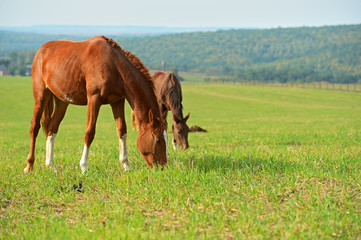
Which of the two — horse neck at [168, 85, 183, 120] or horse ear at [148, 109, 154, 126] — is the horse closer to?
horse neck at [168, 85, 183, 120]

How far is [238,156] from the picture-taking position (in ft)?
25.8

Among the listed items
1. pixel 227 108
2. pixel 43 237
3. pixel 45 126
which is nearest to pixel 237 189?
pixel 43 237

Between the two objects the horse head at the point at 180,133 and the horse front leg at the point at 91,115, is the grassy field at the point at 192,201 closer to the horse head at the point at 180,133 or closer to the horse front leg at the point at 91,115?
the horse front leg at the point at 91,115

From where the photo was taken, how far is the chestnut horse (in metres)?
6.85

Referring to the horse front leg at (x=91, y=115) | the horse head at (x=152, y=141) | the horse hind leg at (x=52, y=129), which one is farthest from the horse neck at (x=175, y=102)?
the horse front leg at (x=91, y=115)

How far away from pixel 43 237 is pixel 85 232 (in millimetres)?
409

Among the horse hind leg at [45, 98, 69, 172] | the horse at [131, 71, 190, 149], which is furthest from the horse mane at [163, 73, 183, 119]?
the horse hind leg at [45, 98, 69, 172]

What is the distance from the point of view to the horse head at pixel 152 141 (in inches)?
269

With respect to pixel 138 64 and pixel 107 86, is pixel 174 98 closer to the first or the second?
pixel 138 64

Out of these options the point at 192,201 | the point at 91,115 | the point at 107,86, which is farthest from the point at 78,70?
the point at 192,201

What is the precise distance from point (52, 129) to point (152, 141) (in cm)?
240

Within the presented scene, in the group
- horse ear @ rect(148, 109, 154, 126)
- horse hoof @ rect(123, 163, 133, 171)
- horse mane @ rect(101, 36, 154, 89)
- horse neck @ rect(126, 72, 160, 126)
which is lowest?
horse hoof @ rect(123, 163, 133, 171)

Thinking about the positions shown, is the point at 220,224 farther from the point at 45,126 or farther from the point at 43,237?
the point at 45,126

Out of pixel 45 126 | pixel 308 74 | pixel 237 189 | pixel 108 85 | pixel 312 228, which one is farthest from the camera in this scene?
pixel 308 74
